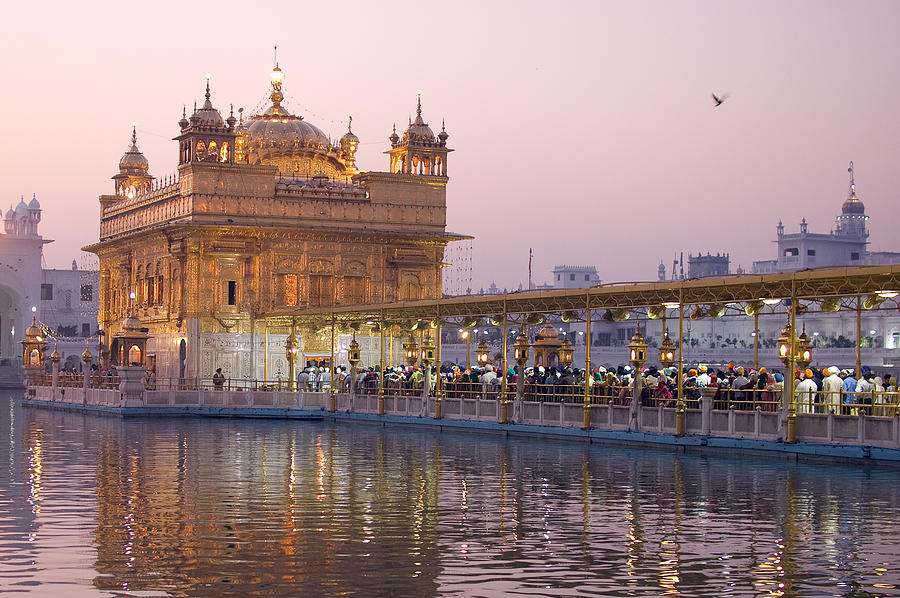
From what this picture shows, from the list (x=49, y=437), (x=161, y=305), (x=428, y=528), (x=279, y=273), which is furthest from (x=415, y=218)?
(x=428, y=528)

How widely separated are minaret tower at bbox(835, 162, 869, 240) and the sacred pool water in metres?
129

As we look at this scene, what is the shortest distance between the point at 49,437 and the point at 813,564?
879 inches

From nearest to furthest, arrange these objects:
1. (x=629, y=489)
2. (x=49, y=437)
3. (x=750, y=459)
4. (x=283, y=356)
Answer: (x=629, y=489), (x=750, y=459), (x=49, y=437), (x=283, y=356)

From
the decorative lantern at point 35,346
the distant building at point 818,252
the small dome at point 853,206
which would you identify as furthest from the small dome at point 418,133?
the small dome at point 853,206

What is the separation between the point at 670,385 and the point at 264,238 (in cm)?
2318

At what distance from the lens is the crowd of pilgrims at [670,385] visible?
25.2 metres

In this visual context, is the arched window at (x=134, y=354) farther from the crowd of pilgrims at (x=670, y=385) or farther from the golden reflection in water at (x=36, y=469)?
the golden reflection in water at (x=36, y=469)

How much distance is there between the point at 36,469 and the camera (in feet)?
74.0

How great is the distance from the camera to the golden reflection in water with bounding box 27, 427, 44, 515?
17.7 metres

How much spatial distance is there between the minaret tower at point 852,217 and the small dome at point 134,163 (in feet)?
327

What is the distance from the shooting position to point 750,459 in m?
24.3

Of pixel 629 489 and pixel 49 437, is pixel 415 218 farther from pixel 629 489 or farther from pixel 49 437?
pixel 629 489

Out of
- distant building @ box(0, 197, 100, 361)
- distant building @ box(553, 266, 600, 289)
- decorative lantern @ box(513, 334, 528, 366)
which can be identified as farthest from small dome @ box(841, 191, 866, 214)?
decorative lantern @ box(513, 334, 528, 366)

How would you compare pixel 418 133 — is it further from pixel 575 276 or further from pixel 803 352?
pixel 575 276
